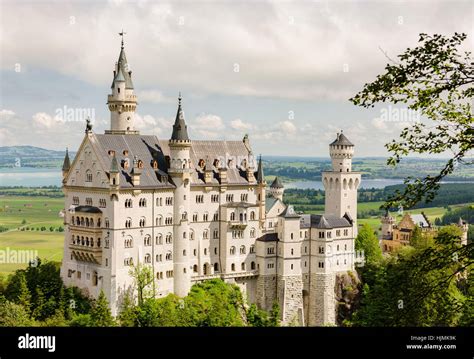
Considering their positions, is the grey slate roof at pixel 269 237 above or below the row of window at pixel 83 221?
below

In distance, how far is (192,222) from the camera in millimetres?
89000

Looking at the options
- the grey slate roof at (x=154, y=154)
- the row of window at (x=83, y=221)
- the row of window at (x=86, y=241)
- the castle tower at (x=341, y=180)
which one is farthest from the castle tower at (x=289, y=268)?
the row of window at (x=83, y=221)

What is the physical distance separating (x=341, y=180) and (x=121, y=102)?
2860cm

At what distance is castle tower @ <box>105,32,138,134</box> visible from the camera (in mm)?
92688

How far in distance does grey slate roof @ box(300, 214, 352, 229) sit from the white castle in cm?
13

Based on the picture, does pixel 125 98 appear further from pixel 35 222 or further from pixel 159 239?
pixel 35 222

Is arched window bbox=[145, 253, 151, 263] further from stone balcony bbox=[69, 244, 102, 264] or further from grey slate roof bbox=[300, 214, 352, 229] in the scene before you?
grey slate roof bbox=[300, 214, 352, 229]

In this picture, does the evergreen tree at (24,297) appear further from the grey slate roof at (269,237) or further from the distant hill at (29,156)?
the distant hill at (29,156)

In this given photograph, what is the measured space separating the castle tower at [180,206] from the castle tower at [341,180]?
2352 centimetres

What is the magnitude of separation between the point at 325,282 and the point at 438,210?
294 feet

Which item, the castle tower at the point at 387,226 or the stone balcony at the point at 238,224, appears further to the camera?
the castle tower at the point at 387,226

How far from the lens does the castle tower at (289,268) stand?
9250 centimetres

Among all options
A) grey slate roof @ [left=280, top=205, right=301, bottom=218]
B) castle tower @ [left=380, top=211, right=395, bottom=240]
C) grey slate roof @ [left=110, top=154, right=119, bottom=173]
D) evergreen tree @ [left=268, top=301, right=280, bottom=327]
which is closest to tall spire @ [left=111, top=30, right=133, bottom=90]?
grey slate roof @ [left=110, top=154, right=119, bottom=173]
